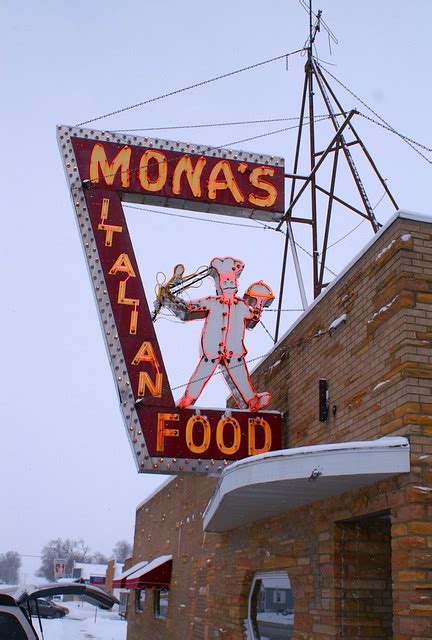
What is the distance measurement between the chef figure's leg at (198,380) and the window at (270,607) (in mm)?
2357

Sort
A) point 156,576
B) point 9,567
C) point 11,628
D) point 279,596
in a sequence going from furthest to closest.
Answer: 1. point 9,567
2. point 156,576
3. point 279,596
4. point 11,628

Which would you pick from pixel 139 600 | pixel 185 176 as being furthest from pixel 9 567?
pixel 185 176

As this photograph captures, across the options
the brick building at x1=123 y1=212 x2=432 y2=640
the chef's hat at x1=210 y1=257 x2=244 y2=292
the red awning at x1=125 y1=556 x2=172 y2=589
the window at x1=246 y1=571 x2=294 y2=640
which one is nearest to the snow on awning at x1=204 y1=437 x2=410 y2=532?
the brick building at x1=123 y1=212 x2=432 y2=640

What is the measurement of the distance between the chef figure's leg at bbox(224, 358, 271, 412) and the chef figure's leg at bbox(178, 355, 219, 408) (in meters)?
Result: 0.23

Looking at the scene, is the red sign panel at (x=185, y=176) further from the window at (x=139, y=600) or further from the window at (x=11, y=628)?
the window at (x=139, y=600)

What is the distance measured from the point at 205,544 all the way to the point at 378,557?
6.20 meters

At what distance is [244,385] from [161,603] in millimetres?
9536

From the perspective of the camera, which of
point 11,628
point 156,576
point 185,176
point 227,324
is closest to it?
point 11,628

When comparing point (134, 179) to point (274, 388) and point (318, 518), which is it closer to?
point (274, 388)

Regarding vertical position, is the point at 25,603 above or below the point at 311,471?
below

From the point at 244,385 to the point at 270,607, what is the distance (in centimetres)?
280

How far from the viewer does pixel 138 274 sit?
1011 cm

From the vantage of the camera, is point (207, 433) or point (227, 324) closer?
point (207, 433)

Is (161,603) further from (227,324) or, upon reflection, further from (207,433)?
(227,324)
